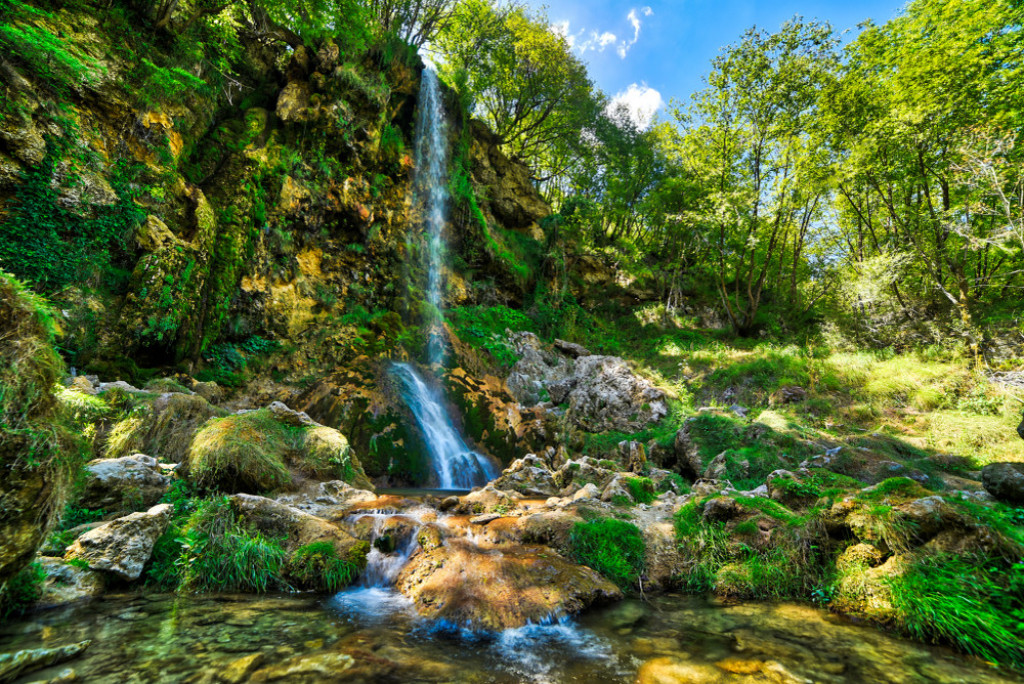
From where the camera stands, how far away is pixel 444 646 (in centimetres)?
319

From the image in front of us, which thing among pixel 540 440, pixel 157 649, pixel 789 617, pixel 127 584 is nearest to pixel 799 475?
pixel 789 617

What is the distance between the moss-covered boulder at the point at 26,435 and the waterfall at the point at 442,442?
281 inches

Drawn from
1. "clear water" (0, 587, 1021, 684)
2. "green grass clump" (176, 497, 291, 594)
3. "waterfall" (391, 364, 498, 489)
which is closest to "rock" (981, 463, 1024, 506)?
"clear water" (0, 587, 1021, 684)

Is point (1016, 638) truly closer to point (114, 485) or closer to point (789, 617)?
point (789, 617)

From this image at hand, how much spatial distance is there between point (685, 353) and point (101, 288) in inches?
730

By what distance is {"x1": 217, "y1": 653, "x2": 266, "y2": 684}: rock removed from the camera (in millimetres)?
2555

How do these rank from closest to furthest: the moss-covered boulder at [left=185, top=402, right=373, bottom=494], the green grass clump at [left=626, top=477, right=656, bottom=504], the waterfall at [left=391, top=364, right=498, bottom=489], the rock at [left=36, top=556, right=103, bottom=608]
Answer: the rock at [left=36, top=556, right=103, bottom=608]
the moss-covered boulder at [left=185, top=402, right=373, bottom=494]
the green grass clump at [left=626, top=477, right=656, bottom=504]
the waterfall at [left=391, top=364, right=498, bottom=489]

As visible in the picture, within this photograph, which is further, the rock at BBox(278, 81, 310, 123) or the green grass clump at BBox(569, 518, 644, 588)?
the rock at BBox(278, 81, 310, 123)

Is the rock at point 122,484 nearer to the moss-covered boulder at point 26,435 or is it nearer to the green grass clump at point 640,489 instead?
the moss-covered boulder at point 26,435

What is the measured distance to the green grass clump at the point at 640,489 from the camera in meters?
6.68

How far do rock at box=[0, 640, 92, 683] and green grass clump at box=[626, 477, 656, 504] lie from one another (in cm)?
647

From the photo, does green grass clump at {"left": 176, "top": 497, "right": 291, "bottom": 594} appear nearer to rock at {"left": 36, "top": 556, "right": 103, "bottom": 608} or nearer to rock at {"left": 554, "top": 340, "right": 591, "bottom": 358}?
rock at {"left": 36, "top": 556, "right": 103, "bottom": 608}

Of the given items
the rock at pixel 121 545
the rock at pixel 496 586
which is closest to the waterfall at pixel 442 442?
the rock at pixel 496 586

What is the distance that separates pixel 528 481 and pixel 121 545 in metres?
6.16
